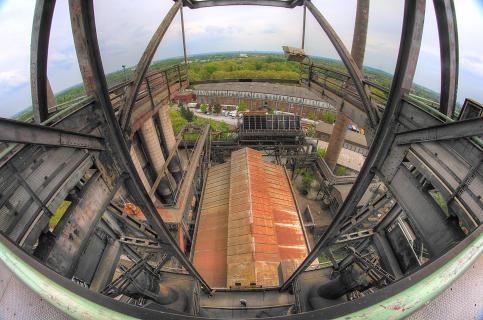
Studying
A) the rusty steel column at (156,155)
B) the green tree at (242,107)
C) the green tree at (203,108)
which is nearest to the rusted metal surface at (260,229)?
the rusty steel column at (156,155)

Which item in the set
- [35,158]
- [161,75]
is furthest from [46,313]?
[161,75]

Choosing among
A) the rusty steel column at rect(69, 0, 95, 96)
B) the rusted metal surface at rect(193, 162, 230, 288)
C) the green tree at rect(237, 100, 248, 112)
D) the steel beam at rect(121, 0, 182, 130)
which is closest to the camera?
the rusty steel column at rect(69, 0, 95, 96)

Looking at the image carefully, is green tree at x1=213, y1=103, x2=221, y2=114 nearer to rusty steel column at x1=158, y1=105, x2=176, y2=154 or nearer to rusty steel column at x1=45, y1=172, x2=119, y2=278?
rusty steel column at x1=158, y1=105, x2=176, y2=154

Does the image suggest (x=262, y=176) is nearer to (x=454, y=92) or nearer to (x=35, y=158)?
(x=454, y=92)

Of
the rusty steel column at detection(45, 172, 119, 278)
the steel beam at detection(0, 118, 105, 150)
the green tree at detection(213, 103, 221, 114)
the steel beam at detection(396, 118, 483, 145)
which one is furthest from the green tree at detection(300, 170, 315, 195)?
the green tree at detection(213, 103, 221, 114)

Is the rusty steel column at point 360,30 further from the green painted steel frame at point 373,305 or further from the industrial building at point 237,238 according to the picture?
the green painted steel frame at point 373,305

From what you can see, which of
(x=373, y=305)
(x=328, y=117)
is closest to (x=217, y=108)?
(x=328, y=117)
